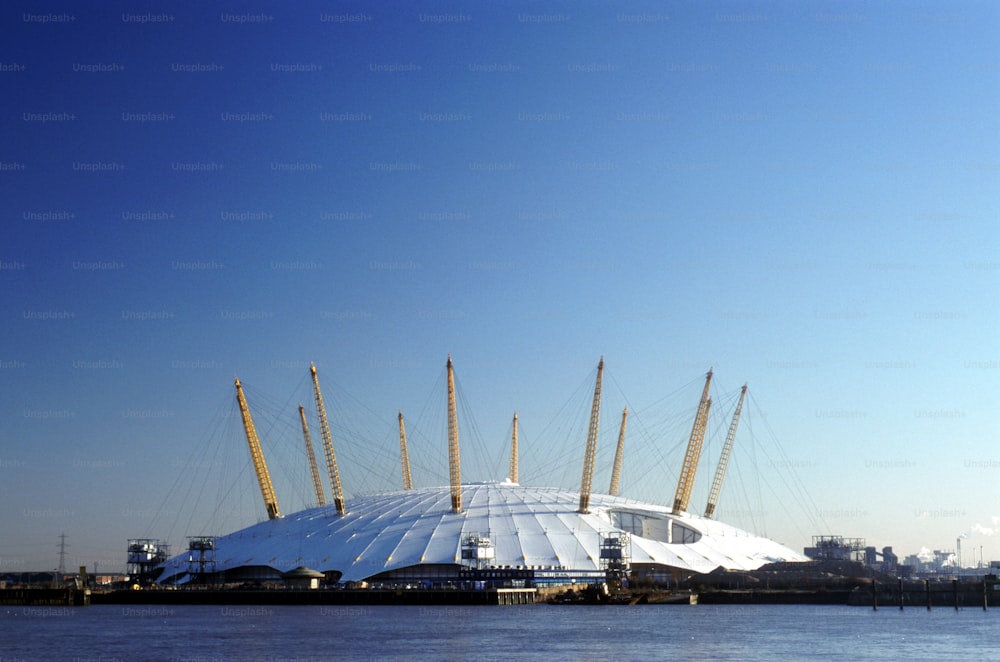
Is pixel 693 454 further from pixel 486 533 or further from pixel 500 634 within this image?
pixel 500 634

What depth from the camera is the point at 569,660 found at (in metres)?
73.9

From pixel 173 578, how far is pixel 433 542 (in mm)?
44097

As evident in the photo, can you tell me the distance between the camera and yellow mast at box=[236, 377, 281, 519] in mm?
173875

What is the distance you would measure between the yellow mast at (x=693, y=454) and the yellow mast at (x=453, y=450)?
98.2ft

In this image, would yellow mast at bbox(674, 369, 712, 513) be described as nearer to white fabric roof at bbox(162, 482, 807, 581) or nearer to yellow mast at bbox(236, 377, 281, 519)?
white fabric roof at bbox(162, 482, 807, 581)

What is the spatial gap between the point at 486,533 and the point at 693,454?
143ft

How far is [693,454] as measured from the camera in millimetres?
170750

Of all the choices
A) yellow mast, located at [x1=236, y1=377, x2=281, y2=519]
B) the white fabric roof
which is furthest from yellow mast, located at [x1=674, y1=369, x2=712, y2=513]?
yellow mast, located at [x1=236, y1=377, x2=281, y2=519]

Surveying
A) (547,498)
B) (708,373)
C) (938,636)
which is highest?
(708,373)

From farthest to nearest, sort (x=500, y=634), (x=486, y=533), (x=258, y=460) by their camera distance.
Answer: (x=258, y=460)
(x=486, y=533)
(x=500, y=634)

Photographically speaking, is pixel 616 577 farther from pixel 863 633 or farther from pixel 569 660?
pixel 569 660

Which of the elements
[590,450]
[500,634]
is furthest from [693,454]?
[500,634]

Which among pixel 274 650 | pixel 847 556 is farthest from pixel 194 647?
pixel 847 556

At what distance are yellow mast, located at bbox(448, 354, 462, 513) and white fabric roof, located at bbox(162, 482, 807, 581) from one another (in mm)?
1584
